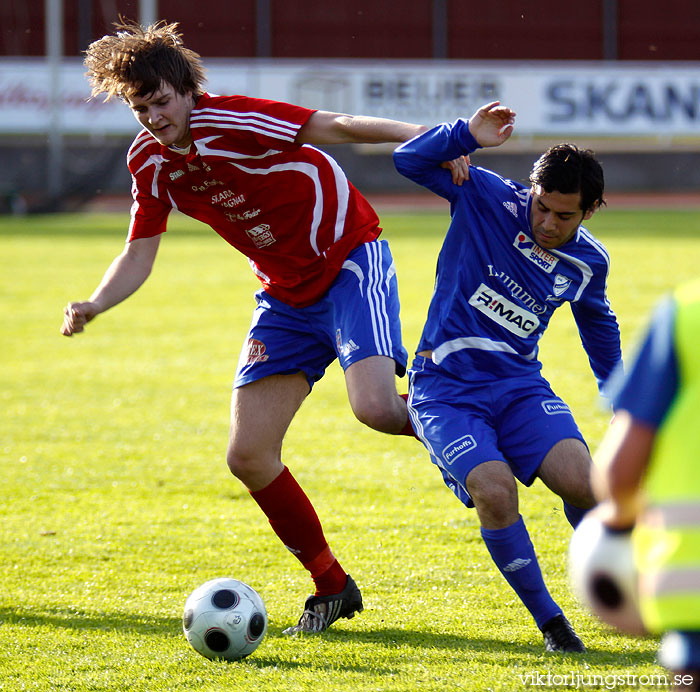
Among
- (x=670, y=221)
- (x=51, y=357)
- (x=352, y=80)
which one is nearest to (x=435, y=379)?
(x=51, y=357)

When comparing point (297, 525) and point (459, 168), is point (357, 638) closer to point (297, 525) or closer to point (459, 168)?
point (297, 525)

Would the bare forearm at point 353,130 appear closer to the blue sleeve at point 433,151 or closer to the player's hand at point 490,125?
the blue sleeve at point 433,151

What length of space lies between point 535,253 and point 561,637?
4.15 feet

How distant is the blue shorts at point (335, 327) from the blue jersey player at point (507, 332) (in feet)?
0.80

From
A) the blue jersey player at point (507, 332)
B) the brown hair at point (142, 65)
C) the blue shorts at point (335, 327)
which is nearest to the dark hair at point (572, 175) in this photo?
the blue jersey player at point (507, 332)

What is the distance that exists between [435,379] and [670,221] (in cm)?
2083

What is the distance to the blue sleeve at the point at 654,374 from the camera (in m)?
1.86

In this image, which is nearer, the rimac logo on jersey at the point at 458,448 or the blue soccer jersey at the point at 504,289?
the rimac logo on jersey at the point at 458,448

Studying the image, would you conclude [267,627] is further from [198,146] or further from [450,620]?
[198,146]

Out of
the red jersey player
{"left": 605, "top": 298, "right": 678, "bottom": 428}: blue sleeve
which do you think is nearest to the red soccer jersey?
the red jersey player

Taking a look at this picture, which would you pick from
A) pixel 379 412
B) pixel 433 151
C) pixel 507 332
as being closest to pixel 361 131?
pixel 433 151

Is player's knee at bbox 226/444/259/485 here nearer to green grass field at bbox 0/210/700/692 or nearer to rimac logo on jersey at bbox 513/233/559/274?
green grass field at bbox 0/210/700/692

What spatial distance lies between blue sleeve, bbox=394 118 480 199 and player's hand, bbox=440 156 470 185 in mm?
31

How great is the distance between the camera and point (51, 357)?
410 inches
